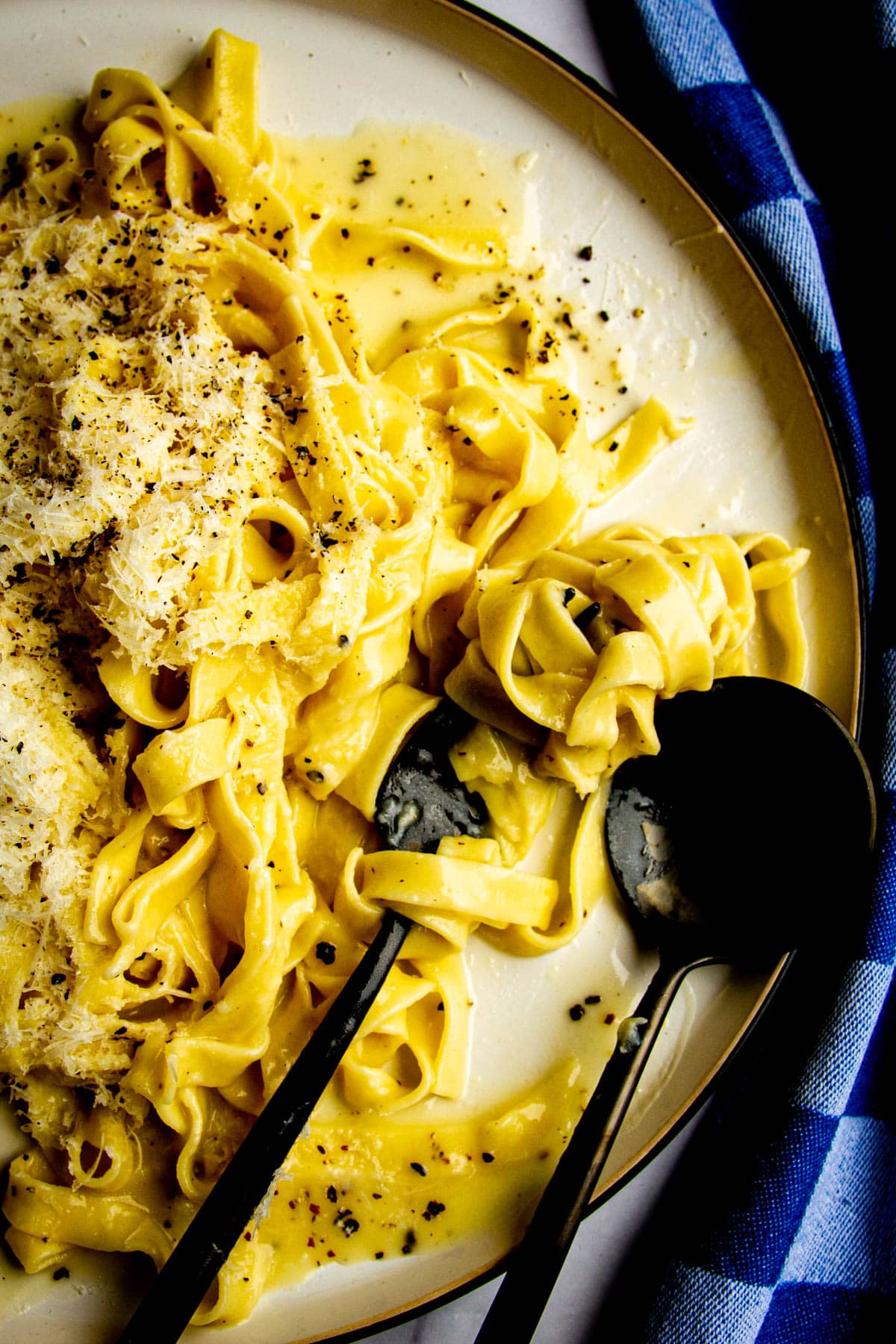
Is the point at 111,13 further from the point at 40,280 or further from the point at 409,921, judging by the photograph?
the point at 409,921

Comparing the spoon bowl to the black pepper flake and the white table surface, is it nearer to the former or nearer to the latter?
the white table surface

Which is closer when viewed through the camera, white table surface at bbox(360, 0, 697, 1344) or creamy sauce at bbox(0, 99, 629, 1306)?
creamy sauce at bbox(0, 99, 629, 1306)

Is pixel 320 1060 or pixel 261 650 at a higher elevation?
pixel 261 650

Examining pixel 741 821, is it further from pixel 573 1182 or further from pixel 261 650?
pixel 261 650

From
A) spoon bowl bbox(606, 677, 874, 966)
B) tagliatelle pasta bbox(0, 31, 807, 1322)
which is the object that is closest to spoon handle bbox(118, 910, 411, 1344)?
tagliatelle pasta bbox(0, 31, 807, 1322)

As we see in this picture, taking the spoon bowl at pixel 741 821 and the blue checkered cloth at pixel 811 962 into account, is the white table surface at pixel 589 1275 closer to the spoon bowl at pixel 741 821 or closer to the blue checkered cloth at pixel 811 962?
the blue checkered cloth at pixel 811 962

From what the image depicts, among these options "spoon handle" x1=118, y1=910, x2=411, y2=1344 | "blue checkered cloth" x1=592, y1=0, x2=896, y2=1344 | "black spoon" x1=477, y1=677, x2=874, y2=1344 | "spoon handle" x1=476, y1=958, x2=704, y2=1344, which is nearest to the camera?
"spoon handle" x1=118, y1=910, x2=411, y2=1344

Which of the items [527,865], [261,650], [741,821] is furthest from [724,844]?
[261,650]
